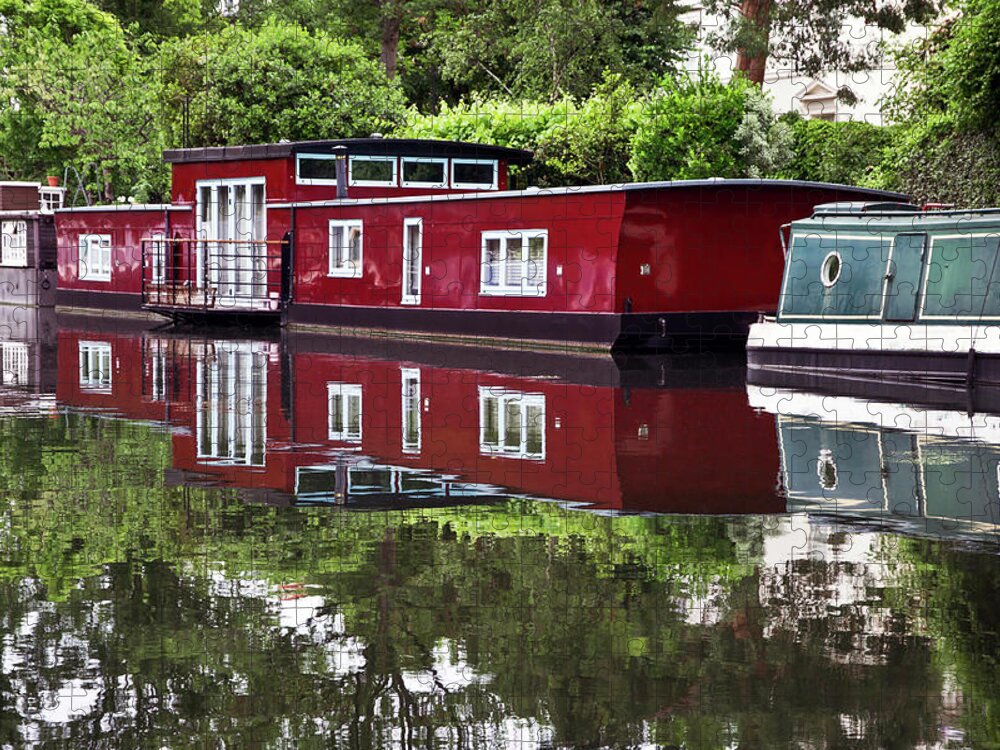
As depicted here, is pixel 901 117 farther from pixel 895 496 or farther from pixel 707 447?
pixel 895 496

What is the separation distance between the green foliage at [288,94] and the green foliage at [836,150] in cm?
1794

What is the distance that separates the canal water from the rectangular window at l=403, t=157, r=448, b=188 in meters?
19.8

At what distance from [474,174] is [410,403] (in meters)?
19.0

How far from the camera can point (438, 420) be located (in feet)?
52.4

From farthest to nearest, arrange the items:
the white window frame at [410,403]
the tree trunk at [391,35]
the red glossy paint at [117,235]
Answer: the tree trunk at [391,35] < the red glossy paint at [117,235] < the white window frame at [410,403]

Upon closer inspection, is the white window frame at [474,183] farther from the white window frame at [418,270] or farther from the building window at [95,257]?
the building window at [95,257]

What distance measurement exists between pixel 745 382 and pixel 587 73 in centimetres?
3174

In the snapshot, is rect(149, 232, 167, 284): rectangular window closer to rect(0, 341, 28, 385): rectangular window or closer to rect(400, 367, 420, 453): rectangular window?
rect(0, 341, 28, 385): rectangular window

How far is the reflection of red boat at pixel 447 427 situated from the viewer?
37.6 feet

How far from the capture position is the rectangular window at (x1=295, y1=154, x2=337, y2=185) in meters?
35.3

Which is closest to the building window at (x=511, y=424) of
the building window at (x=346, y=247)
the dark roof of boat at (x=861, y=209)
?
the dark roof of boat at (x=861, y=209)

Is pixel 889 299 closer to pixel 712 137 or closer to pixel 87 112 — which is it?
pixel 712 137

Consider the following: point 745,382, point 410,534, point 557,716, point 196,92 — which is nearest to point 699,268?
point 745,382

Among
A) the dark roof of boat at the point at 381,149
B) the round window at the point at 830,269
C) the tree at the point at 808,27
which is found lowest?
the round window at the point at 830,269
